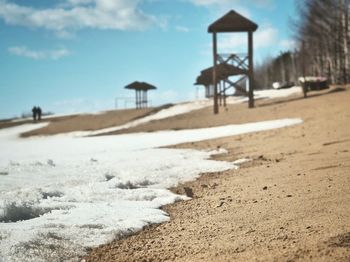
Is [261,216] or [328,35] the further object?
[328,35]

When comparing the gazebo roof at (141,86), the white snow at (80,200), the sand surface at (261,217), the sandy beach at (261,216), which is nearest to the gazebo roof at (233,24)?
the white snow at (80,200)

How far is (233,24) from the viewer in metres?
28.4

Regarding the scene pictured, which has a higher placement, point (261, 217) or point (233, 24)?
point (233, 24)

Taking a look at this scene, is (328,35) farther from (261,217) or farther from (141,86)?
(261,217)

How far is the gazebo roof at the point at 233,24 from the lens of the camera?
92.3 feet

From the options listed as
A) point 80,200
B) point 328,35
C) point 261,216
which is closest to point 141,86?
point 328,35

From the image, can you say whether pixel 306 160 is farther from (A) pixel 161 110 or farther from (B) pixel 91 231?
(A) pixel 161 110

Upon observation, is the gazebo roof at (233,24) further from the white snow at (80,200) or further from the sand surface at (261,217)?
the sand surface at (261,217)

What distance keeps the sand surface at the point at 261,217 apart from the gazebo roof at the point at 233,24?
61.4ft

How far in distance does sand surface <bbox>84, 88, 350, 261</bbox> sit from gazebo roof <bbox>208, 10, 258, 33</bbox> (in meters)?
18.7

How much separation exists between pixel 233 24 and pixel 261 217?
24.4 meters

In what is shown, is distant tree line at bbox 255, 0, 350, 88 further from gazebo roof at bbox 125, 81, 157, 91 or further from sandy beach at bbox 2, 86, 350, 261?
sandy beach at bbox 2, 86, 350, 261

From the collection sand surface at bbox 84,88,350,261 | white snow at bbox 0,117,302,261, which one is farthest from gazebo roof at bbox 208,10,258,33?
sand surface at bbox 84,88,350,261

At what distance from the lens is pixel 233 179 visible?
27.7ft
